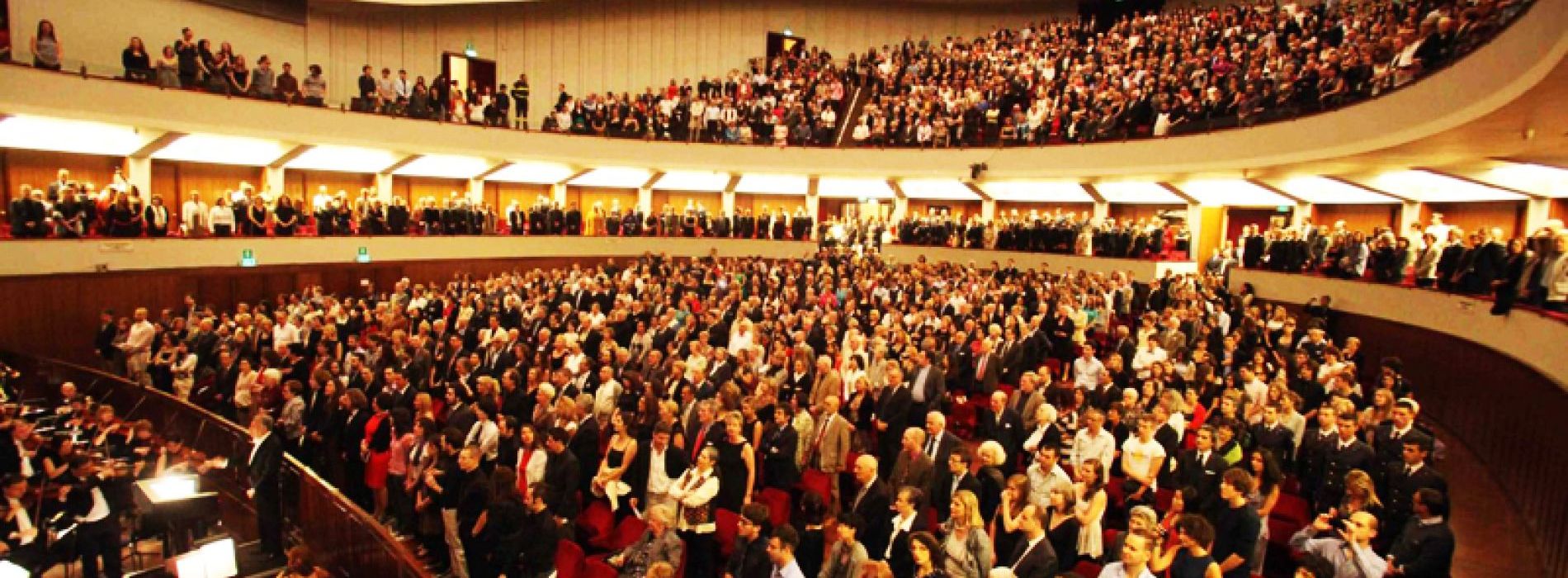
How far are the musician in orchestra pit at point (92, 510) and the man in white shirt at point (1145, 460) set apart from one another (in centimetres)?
768

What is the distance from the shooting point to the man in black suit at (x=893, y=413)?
22.7 ft

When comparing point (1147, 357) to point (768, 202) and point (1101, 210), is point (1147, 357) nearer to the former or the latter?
point (1101, 210)

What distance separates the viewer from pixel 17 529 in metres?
5.82

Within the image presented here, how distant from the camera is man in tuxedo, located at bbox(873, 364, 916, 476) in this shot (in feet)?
22.7

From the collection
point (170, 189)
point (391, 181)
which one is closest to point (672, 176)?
point (391, 181)

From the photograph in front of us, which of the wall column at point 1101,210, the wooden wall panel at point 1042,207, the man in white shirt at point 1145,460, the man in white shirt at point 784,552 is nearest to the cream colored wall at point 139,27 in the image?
the man in white shirt at point 784,552

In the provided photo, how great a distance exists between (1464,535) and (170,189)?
20.8m

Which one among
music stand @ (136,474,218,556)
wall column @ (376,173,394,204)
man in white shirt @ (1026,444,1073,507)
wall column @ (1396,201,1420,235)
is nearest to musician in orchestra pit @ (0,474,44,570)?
music stand @ (136,474,218,556)

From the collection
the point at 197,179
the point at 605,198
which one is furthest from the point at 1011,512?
the point at 605,198

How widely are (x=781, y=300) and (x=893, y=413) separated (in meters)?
5.49

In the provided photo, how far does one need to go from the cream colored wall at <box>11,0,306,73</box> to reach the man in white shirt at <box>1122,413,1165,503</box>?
15772mm

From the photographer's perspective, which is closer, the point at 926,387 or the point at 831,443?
the point at 831,443

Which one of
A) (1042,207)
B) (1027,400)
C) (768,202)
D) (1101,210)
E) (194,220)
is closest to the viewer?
(1027,400)

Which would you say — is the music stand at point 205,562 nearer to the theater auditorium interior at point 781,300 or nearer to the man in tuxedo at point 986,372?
the theater auditorium interior at point 781,300
